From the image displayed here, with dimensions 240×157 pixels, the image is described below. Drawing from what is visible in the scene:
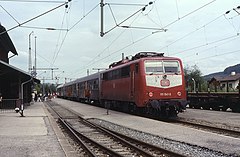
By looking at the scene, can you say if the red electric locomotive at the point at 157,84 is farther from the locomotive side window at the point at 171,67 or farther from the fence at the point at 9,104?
the fence at the point at 9,104

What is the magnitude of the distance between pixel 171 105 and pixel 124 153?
9669mm

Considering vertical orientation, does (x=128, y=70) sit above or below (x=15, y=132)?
above

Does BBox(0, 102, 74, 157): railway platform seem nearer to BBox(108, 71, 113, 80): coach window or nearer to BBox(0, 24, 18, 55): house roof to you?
BBox(108, 71, 113, 80): coach window

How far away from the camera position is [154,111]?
20.6m

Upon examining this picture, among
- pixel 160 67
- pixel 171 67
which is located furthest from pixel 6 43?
pixel 171 67

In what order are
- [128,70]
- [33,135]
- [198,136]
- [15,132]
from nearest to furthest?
[198,136], [33,135], [15,132], [128,70]

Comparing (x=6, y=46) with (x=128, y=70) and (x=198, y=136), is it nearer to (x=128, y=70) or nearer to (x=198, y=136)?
(x=128, y=70)

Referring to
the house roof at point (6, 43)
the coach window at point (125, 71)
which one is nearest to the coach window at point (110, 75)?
the coach window at point (125, 71)

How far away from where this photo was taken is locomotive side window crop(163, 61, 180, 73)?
2062 centimetres

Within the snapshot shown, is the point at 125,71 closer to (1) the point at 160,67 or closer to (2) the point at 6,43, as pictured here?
(1) the point at 160,67

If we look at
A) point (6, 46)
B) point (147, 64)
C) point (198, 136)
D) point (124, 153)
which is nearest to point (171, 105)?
point (147, 64)

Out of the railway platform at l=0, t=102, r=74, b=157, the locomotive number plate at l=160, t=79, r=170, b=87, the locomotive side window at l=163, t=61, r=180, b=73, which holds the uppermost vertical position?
the locomotive side window at l=163, t=61, r=180, b=73

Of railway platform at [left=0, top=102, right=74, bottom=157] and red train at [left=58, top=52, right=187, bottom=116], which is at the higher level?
red train at [left=58, top=52, right=187, bottom=116]

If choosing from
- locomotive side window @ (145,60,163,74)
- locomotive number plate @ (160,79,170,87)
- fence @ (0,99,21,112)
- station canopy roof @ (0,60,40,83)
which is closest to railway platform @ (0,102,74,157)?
locomotive side window @ (145,60,163,74)
